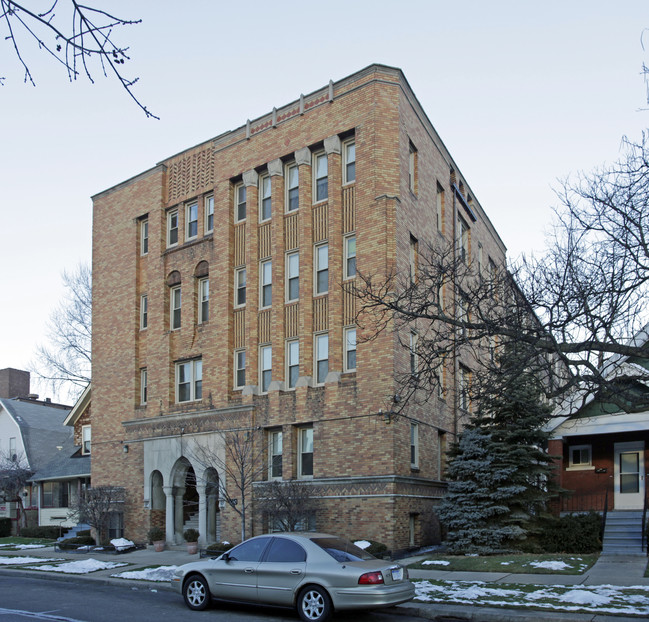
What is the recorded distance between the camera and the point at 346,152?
2534cm

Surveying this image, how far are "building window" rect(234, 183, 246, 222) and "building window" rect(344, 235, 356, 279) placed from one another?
5.04 m

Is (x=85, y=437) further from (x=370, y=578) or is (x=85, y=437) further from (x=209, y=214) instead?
(x=370, y=578)

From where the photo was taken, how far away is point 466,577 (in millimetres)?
17078

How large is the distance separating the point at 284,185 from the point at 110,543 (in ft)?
48.0

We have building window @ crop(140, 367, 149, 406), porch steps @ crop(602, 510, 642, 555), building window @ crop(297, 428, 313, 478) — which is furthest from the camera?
building window @ crop(140, 367, 149, 406)

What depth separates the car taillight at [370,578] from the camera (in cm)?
1197

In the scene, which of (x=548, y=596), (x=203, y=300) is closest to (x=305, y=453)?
(x=203, y=300)

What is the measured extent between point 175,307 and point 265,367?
18.5 feet

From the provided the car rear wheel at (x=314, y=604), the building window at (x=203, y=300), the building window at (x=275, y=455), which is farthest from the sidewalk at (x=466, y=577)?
the building window at (x=203, y=300)

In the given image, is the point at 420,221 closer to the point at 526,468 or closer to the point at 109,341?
the point at 526,468

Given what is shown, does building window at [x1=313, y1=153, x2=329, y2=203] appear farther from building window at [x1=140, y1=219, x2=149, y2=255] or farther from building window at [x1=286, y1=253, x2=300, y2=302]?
building window at [x1=140, y1=219, x2=149, y2=255]

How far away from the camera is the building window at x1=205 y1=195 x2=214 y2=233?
29.1m

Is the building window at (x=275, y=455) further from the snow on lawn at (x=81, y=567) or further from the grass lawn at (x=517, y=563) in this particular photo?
the grass lawn at (x=517, y=563)

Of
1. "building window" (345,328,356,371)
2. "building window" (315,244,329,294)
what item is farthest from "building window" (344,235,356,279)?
"building window" (345,328,356,371)
